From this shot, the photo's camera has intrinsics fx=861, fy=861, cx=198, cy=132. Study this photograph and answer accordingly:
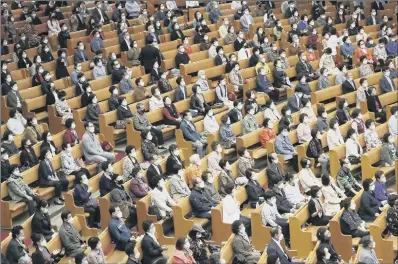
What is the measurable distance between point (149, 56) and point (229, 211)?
4748 millimetres

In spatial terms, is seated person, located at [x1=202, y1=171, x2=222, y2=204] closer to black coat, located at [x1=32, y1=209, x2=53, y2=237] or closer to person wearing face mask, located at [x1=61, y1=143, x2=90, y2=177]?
person wearing face mask, located at [x1=61, y1=143, x2=90, y2=177]

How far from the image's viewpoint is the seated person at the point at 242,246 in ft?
24.4

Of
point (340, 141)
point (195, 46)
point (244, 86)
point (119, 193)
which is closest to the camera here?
point (119, 193)

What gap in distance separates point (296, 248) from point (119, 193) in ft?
5.91

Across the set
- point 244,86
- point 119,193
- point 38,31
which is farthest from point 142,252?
point 38,31

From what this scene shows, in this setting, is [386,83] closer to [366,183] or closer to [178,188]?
[366,183]

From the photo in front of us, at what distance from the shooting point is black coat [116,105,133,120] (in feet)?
34.6

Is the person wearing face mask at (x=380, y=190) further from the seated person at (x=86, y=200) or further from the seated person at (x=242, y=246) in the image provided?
the seated person at (x=86, y=200)

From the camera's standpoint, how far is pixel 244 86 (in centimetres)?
1188

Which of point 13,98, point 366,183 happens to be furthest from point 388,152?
point 13,98

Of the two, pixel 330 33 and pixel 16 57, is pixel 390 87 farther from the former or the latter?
pixel 16 57

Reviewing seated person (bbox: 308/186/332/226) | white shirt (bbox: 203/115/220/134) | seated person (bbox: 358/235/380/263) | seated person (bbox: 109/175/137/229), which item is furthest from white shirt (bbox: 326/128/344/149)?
seated person (bbox: 358/235/380/263)

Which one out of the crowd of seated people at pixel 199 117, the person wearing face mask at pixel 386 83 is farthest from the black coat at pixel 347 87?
the person wearing face mask at pixel 386 83

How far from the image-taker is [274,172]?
8961 millimetres
